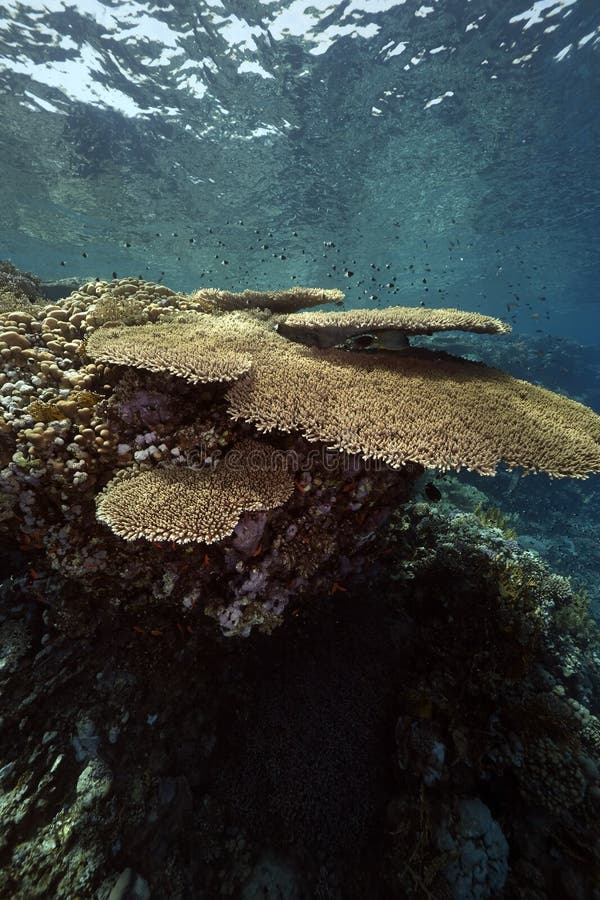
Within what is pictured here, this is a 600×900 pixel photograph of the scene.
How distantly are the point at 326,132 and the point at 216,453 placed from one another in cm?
2316

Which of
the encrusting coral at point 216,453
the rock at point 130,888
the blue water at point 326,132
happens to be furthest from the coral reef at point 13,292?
the blue water at point 326,132

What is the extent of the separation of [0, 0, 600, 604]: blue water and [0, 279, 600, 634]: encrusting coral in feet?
26.2

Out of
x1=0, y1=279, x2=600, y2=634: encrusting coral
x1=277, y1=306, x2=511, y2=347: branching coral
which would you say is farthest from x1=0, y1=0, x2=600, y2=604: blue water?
x1=0, y1=279, x2=600, y2=634: encrusting coral

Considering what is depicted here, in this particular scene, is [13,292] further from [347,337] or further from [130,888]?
[130,888]

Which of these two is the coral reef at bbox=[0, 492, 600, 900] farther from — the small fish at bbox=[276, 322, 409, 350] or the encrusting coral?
the small fish at bbox=[276, 322, 409, 350]

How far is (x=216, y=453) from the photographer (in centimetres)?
377

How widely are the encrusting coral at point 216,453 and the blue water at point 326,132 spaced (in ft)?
26.2

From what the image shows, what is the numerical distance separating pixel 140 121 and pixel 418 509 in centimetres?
2363

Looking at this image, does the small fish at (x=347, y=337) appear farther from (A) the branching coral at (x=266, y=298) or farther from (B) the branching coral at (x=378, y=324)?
(A) the branching coral at (x=266, y=298)

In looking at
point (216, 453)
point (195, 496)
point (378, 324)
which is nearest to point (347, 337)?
point (378, 324)

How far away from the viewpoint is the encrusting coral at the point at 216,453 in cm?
338

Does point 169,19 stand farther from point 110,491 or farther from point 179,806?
point 179,806

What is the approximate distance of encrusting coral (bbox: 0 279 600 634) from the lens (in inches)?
133

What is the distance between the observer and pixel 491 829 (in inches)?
144
